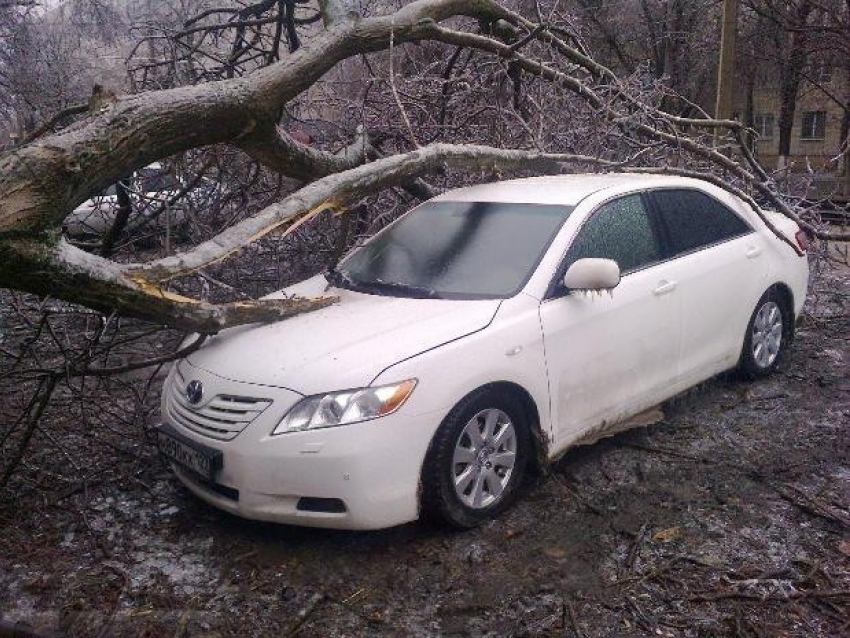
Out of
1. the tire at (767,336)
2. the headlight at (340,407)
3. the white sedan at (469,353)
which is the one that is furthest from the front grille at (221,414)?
the tire at (767,336)

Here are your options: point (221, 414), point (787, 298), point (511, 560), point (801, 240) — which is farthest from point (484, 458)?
point (801, 240)

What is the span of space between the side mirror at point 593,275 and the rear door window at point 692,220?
36.4 inches

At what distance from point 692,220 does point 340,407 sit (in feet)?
8.99

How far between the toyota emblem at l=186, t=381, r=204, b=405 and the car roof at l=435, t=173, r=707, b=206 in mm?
1974

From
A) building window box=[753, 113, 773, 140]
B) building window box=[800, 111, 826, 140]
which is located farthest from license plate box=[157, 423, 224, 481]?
building window box=[800, 111, 826, 140]

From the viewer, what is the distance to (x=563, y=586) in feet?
11.0

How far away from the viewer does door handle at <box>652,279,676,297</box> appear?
456cm

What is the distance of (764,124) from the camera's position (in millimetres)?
43688

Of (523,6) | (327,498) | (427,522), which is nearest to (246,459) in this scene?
(327,498)

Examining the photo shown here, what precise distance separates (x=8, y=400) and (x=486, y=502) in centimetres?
314

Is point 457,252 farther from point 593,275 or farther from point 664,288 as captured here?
point 664,288

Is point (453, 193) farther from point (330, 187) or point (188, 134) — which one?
point (188, 134)

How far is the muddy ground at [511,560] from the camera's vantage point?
3.16m

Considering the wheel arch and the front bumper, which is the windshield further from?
the wheel arch
